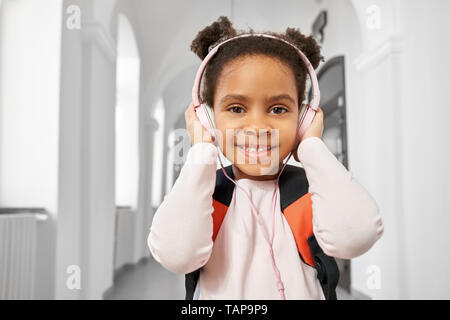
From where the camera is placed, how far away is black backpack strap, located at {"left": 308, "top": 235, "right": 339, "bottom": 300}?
2.52ft

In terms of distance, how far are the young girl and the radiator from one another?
1984 millimetres

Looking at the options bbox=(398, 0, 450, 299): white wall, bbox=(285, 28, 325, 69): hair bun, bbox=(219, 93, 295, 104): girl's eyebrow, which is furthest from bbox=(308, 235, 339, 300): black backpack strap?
bbox=(398, 0, 450, 299): white wall

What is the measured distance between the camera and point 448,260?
2273mm

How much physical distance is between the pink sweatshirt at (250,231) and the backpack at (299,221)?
0.02 m

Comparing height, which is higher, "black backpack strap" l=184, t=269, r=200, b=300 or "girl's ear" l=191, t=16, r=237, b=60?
"girl's ear" l=191, t=16, r=237, b=60

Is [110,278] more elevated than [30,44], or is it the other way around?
[30,44]

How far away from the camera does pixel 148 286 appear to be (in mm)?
4203

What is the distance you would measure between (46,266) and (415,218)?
267cm

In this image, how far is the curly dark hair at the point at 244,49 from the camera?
33.6 inches

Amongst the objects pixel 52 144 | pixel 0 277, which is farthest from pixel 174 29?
pixel 0 277

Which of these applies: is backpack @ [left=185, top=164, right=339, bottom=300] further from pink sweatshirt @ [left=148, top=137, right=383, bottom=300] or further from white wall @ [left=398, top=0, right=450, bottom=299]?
white wall @ [left=398, top=0, right=450, bottom=299]

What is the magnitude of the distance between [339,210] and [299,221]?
122 millimetres
